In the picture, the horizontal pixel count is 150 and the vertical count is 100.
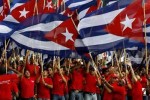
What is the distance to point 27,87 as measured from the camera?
13609 millimetres

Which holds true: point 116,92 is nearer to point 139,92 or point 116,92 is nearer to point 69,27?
point 139,92

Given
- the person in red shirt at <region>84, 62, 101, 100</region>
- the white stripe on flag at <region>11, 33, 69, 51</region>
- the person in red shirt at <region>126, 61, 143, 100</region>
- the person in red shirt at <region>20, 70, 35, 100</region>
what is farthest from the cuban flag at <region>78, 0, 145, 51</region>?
the person in red shirt at <region>84, 62, 101, 100</region>

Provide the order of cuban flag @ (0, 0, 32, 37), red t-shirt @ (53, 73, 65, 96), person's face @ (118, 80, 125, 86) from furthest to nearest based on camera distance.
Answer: red t-shirt @ (53, 73, 65, 96) → cuban flag @ (0, 0, 32, 37) → person's face @ (118, 80, 125, 86)

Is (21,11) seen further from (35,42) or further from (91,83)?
(91,83)

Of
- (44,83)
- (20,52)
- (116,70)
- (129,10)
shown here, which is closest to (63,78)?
(44,83)

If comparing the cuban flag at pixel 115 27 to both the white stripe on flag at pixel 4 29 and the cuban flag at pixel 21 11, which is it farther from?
the cuban flag at pixel 21 11

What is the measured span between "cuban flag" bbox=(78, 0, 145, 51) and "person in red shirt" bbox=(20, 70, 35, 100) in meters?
2.23

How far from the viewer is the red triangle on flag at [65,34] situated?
44.9 feet

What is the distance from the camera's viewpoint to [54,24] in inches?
548

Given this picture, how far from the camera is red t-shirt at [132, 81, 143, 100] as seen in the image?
12.7m

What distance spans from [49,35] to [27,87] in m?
1.57

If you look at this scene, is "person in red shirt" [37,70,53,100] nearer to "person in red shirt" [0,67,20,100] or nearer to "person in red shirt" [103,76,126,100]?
"person in red shirt" [103,76,126,100]

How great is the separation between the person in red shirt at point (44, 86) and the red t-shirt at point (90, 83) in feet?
3.67

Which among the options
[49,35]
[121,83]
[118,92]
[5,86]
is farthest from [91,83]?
[5,86]
